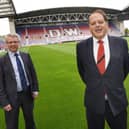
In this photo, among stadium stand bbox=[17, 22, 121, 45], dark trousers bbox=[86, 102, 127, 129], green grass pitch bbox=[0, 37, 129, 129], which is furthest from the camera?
stadium stand bbox=[17, 22, 121, 45]

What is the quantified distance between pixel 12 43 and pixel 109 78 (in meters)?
1.72

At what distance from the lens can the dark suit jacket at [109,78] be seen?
3586 millimetres

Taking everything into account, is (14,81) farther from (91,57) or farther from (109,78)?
(109,78)

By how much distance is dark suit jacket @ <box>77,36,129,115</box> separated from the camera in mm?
3586

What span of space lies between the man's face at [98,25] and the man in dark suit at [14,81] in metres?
1.51

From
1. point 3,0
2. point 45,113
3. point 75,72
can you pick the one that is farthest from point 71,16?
point 45,113

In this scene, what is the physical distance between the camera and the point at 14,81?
15.7 feet

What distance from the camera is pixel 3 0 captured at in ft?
222

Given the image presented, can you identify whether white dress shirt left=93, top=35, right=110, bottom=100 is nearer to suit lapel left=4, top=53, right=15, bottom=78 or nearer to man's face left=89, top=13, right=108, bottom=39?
man's face left=89, top=13, right=108, bottom=39

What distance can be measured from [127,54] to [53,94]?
5705 millimetres

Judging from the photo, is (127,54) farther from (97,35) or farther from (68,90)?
(68,90)

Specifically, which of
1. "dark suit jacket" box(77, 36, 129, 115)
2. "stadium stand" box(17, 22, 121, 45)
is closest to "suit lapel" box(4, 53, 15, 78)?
"dark suit jacket" box(77, 36, 129, 115)

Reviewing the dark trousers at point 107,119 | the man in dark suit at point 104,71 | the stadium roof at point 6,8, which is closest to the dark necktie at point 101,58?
the man in dark suit at point 104,71

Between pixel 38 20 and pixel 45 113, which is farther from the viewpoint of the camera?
pixel 38 20
